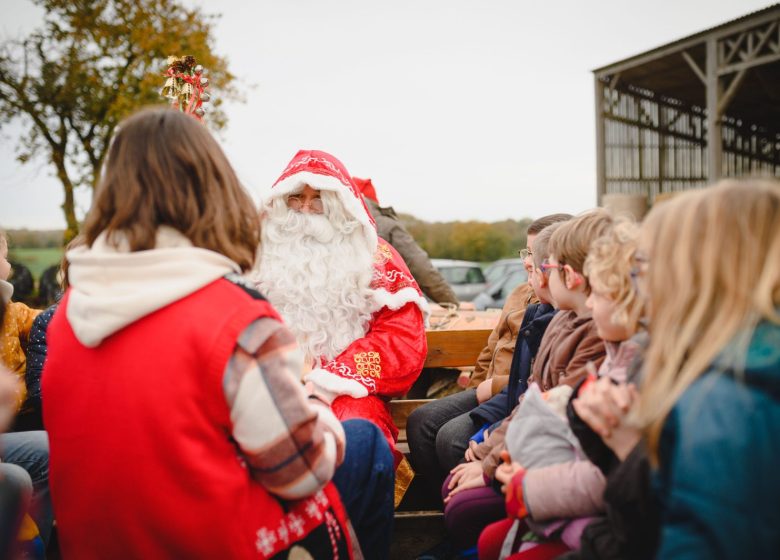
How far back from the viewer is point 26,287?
29.0ft

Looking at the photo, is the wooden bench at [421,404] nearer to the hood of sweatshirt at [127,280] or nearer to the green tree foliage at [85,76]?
the hood of sweatshirt at [127,280]

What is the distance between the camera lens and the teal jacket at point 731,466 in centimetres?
100

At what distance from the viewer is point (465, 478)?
214cm

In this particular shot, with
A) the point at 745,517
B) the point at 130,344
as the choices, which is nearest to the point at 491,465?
the point at 745,517

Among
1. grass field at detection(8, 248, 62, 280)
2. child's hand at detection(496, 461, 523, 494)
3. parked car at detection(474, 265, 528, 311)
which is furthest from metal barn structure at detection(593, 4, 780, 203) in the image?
grass field at detection(8, 248, 62, 280)

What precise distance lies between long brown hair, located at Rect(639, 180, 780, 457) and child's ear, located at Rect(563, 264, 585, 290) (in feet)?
2.40

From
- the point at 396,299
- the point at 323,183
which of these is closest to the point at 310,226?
the point at 323,183

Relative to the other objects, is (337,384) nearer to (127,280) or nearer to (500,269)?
(127,280)

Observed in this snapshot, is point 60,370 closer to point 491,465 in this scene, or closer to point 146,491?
point 146,491

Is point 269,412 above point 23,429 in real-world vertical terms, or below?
above

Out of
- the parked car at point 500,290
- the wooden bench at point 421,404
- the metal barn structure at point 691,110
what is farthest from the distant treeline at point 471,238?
the wooden bench at point 421,404

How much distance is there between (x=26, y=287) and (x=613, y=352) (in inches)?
370

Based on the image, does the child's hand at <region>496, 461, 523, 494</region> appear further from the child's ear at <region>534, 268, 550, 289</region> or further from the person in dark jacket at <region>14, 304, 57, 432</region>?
the person in dark jacket at <region>14, 304, 57, 432</region>

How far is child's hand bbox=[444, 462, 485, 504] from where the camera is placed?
2088mm
